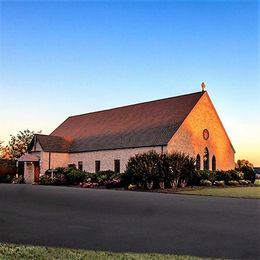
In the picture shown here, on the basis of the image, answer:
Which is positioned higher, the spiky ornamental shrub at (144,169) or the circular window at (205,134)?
the circular window at (205,134)

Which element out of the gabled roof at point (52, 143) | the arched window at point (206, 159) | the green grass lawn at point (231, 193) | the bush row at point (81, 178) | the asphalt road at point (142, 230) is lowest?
the green grass lawn at point (231, 193)

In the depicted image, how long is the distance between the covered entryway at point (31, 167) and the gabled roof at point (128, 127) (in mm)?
1903

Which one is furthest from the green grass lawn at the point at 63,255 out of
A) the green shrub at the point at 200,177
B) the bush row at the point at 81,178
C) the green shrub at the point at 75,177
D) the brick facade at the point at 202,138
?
the green shrub at the point at 75,177

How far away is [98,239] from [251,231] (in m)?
3.92

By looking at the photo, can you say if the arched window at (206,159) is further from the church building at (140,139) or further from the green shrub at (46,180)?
the green shrub at (46,180)

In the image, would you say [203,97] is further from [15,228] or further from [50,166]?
[15,228]

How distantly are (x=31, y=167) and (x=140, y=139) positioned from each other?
50.0ft

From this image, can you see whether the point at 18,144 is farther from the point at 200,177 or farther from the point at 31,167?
the point at 200,177

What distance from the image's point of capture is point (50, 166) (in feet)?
151

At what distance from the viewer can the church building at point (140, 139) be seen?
127ft

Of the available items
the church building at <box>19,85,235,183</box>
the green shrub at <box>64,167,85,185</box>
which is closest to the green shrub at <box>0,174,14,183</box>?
the church building at <box>19,85,235,183</box>

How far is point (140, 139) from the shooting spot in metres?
39.3

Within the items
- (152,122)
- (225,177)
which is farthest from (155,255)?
(152,122)

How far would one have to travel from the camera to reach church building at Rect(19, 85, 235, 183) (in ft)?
127
